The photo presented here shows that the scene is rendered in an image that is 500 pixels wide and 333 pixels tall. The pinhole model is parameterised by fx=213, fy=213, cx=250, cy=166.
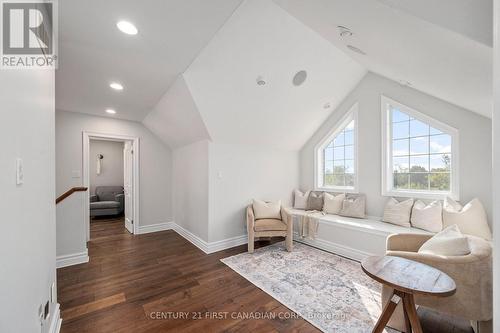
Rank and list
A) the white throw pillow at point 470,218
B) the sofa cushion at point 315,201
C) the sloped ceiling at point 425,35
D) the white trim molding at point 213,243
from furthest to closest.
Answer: the sofa cushion at point 315,201, the white trim molding at point 213,243, the white throw pillow at point 470,218, the sloped ceiling at point 425,35

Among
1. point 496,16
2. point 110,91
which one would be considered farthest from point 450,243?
point 110,91

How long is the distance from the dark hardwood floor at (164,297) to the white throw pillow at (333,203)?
1.86 meters

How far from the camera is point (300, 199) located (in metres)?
4.57

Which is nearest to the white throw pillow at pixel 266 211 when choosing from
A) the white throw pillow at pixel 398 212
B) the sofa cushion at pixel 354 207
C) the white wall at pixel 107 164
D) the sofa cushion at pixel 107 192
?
the sofa cushion at pixel 354 207

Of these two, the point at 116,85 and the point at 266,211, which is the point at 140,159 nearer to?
the point at 116,85

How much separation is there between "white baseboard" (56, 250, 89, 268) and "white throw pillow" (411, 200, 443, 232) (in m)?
4.78

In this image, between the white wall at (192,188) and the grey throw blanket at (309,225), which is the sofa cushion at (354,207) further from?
the white wall at (192,188)

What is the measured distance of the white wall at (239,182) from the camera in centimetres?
360

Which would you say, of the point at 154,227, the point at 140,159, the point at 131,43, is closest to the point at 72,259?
the point at 154,227

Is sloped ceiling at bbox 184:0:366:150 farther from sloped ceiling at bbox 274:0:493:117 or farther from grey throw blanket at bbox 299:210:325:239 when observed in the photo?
grey throw blanket at bbox 299:210:325:239

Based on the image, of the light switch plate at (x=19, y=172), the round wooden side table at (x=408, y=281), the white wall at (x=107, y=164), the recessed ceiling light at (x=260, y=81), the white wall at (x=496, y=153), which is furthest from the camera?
the white wall at (x=107, y=164)

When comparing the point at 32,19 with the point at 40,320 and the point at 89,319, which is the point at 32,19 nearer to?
the point at 40,320

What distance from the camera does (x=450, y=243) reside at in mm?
1728

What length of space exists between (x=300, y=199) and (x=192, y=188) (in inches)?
88.9
